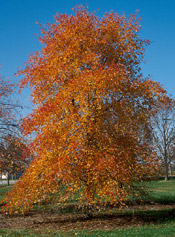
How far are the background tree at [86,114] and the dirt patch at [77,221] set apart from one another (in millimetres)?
1093

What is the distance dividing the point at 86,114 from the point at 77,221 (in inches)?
207

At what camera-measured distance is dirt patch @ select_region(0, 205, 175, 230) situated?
11297mm

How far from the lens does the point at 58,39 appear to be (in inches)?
485

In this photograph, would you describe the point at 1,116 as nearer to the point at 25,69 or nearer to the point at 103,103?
the point at 25,69

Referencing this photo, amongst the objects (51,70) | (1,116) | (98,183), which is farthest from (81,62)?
(1,116)

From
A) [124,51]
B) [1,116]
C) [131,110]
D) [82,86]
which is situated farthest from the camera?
[1,116]

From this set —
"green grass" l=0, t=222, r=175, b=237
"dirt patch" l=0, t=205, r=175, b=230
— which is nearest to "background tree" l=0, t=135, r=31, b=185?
"dirt patch" l=0, t=205, r=175, b=230

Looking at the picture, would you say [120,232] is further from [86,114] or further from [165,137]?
[165,137]

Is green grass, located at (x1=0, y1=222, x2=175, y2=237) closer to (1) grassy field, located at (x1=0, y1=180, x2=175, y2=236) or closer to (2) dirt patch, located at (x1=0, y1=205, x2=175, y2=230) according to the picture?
(1) grassy field, located at (x1=0, y1=180, x2=175, y2=236)

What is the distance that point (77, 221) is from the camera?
12.2 m

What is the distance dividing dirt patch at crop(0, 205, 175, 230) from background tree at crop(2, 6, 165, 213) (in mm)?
1093

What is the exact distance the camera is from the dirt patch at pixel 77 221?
37.1 feet

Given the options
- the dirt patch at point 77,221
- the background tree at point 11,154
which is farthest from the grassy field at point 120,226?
the background tree at point 11,154

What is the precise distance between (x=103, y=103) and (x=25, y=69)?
4.43 metres
